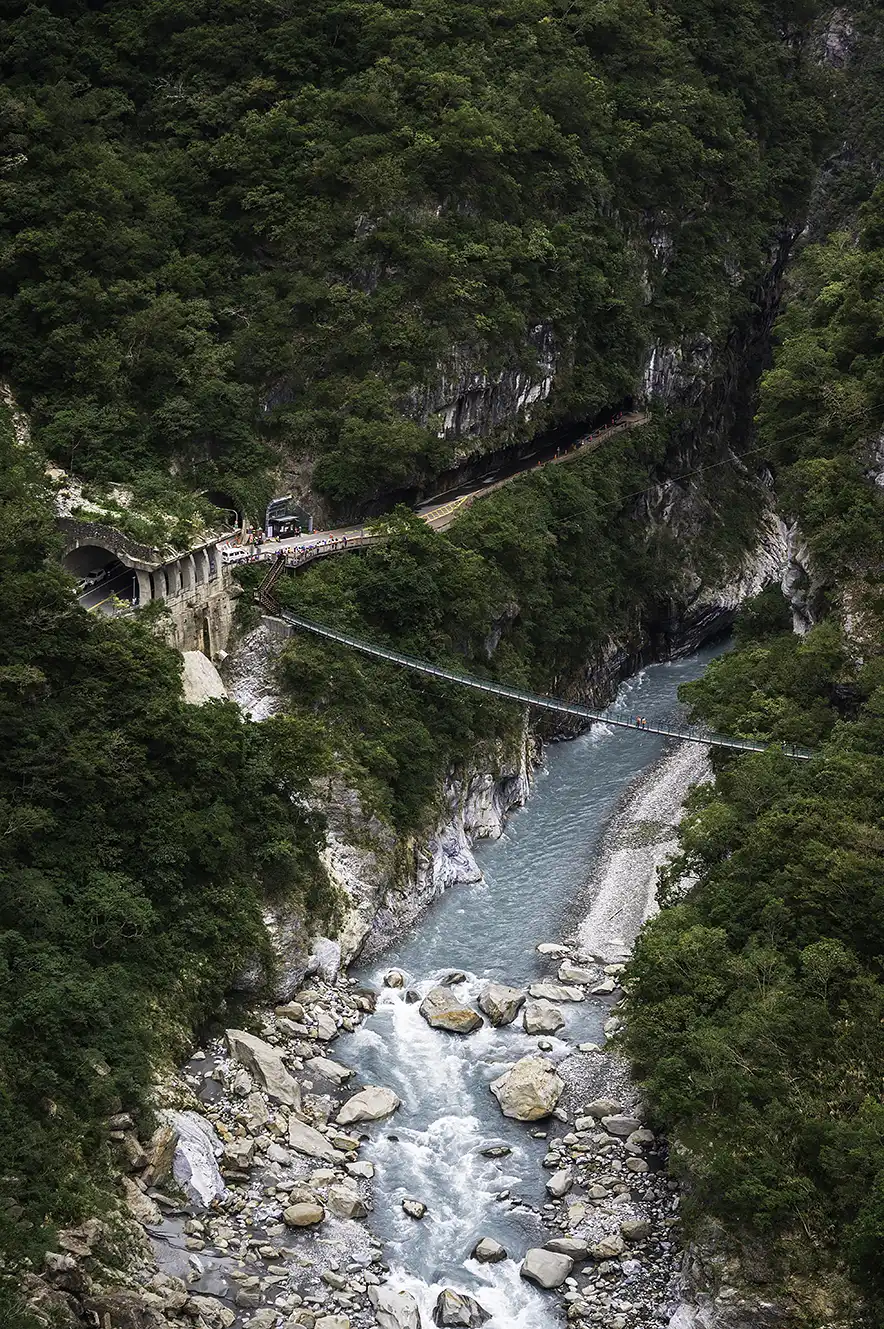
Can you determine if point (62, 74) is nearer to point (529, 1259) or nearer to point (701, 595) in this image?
point (701, 595)

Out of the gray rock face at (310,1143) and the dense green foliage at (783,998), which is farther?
the gray rock face at (310,1143)

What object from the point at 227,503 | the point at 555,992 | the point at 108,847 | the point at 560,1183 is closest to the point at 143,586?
the point at 227,503

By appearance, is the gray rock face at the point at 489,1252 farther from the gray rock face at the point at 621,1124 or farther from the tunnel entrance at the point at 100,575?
the tunnel entrance at the point at 100,575

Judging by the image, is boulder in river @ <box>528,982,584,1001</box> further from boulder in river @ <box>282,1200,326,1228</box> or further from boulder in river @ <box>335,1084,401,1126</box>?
boulder in river @ <box>282,1200,326,1228</box>

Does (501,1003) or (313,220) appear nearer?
(501,1003)

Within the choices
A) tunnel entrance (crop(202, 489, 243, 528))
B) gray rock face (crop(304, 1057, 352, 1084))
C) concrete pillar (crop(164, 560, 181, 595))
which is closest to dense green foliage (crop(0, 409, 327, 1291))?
gray rock face (crop(304, 1057, 352, 1084))

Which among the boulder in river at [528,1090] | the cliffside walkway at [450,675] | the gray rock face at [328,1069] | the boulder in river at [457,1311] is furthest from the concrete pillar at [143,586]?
the boulder in river at [457,1311]

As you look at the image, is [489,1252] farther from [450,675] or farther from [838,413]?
[838,413]

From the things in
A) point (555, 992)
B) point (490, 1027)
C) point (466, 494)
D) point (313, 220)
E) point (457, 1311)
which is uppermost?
point (313, 220)
